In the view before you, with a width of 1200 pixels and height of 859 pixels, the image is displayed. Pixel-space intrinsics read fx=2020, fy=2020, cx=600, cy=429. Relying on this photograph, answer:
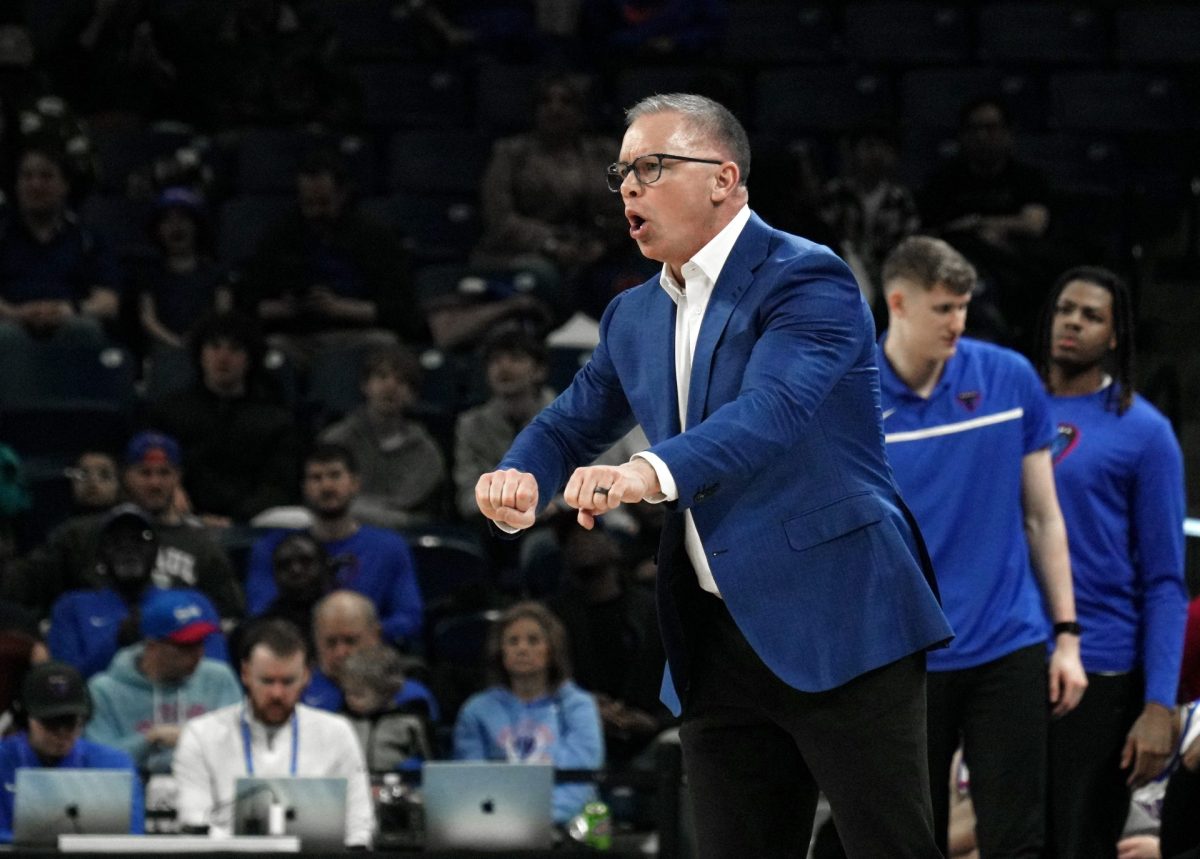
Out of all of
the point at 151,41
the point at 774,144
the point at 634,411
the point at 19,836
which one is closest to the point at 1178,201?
the point at 774,144

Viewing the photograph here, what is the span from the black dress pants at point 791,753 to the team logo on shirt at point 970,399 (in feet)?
4.41

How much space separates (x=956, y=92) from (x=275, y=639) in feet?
18.6

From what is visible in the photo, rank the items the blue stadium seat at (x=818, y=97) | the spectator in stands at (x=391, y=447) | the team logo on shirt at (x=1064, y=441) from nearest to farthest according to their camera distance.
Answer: the team logo on shirt at (x=1064, y=441) < the spectator in stands at (x=391, y=447) < the blue stadium seat at (x=818, y=97)

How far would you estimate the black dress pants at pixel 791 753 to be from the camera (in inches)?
118

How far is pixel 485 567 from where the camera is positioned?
786cm

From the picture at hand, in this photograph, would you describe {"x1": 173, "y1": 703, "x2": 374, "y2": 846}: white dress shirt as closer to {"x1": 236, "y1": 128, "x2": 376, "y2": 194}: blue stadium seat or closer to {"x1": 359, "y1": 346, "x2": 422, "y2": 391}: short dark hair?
{"x1": 359, "y1": 346, "x2": 422, "y2": 391}: short dark hair

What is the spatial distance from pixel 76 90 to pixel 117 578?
440 cm

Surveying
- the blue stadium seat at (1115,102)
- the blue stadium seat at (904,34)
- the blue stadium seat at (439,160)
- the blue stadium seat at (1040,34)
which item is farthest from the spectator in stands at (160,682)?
the blue stadium seat at (1040,34)

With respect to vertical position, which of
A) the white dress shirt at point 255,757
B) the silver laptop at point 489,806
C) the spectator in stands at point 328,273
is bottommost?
the silver laptop at point 489,806

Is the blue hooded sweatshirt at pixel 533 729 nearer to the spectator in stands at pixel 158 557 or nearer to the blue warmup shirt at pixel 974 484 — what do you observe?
the spectator in stands at pixel 158 557

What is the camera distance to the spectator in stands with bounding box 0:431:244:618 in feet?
24.6

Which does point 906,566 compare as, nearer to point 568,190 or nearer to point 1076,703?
point 1076,703

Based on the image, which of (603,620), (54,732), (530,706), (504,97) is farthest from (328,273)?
(54,732)

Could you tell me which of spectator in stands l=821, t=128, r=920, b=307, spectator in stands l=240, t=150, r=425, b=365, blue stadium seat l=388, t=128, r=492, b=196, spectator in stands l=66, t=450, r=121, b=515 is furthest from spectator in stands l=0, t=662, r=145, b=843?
blue stadium seat l=388, t=128, r=492, b=196
